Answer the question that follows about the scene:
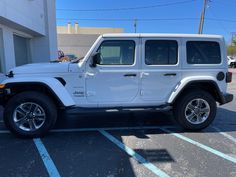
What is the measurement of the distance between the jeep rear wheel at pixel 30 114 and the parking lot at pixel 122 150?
199 mm

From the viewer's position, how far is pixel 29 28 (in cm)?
1165

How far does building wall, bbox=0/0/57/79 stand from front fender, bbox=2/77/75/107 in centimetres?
504

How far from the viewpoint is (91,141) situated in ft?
14.3

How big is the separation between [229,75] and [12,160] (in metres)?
4.60

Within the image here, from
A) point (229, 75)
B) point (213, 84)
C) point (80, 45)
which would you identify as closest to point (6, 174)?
point (213, 84)

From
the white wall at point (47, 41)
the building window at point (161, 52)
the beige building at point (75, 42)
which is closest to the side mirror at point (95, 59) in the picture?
the building window at point (161, 52)

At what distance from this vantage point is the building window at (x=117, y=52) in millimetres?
4626

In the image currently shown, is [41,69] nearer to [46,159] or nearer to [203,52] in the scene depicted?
[46,159]

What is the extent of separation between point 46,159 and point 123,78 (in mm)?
2120

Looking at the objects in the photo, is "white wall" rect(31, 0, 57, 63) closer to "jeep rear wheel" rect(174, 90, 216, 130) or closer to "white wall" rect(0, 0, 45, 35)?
"white wall" rect(0, 0, 45, 35)

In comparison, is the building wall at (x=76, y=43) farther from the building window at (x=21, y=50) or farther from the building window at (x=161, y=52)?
the building window at (x=161, y=52)

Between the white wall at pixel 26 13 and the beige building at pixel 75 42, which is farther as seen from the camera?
the beige building at pixel 75 42

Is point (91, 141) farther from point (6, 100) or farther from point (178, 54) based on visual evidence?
point (178, 54)

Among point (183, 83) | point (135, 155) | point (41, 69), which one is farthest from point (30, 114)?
point (183, 83)
